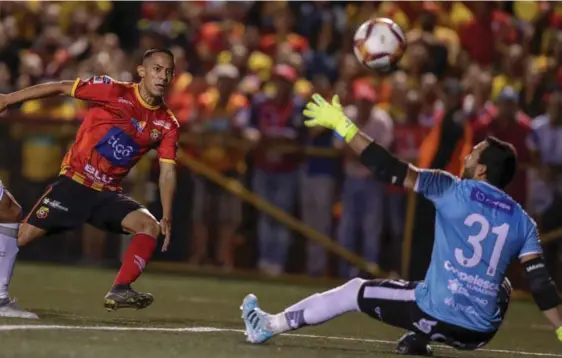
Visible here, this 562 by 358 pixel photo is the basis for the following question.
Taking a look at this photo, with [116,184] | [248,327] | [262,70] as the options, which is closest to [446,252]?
[248,327]

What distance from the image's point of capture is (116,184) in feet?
35.8

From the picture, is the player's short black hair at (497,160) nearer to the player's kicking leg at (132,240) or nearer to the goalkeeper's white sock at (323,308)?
the goalkeeper's white sock at (323,308)

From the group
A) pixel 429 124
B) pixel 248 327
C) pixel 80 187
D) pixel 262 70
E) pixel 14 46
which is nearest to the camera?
pixel 248 327

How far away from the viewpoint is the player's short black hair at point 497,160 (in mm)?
8406

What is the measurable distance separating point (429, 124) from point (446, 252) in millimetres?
7617

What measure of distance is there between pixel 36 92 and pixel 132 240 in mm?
1357

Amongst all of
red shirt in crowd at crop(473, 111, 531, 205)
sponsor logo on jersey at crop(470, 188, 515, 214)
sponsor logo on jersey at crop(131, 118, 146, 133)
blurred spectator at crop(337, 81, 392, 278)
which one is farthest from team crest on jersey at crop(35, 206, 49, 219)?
red shirt in crowd at crop(473, 111, 531, 205)

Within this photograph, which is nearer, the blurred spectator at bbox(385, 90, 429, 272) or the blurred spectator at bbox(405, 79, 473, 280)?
the blurred spectator at bbox(405, 79, 473, 280)

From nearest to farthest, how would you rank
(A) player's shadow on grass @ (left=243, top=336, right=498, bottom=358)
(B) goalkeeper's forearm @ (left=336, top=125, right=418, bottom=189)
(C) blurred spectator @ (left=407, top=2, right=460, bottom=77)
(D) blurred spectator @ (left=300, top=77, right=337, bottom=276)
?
(B) goalkeeper's forearm @ (left=336, top=125, right=418, bottom=189), (A) player's shadow on grass @ (left=243, top=336, right=498, bottom=358), (D) blurred spectator @ (left=300, top=77, right=337, bottom=276), (C) blurred spectator @ (left=407, top=2, right=460, bottom=77)

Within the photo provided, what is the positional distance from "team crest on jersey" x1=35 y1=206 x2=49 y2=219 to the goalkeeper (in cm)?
308

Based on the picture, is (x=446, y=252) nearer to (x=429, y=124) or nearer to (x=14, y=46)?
(x=429, y=124)

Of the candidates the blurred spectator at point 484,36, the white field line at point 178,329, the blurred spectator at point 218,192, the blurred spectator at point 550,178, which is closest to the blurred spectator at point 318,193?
the blurred spectator at point 218,192

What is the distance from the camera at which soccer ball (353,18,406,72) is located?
12539mm

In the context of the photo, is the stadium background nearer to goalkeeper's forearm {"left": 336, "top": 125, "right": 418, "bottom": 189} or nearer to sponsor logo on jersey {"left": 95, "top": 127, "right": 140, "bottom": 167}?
sponsor logo on jersey {"left": 95, "top": 127, "right": 140, "bottom": 167}
